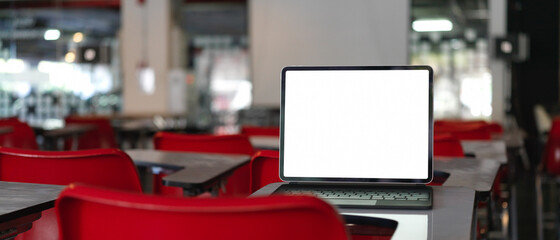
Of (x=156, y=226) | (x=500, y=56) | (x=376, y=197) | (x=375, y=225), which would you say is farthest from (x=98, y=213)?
(x=500, y=56)

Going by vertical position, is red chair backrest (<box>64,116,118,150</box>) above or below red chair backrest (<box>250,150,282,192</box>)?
below

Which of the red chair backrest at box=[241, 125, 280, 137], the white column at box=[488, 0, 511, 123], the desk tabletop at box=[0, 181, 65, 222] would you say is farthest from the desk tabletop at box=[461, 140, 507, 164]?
the white column at box=[488, 0, 511, 123]

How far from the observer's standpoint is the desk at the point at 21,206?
4.42 feet

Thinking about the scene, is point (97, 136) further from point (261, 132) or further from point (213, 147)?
point (213, 147)

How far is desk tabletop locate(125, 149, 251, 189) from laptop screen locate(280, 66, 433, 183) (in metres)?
0.47

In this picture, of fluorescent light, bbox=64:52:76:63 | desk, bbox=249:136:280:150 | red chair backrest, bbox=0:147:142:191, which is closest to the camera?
red chair backrest, bbox=0:147:142:191

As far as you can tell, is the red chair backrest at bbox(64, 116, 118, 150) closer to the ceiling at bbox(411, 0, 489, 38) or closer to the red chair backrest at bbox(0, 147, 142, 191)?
the ceiling at bbox(411, 0, 489, 38)

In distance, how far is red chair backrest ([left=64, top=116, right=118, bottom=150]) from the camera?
7.76m

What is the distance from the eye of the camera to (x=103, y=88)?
49.5ft

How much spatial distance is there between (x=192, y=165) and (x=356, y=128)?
97cm

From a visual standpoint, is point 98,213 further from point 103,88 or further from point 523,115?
point 103,88

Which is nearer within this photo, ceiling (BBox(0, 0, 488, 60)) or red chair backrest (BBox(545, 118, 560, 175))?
red chair backrest (BBox(545, 118, 560, 175))

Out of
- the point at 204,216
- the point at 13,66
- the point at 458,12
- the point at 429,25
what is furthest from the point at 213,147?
the point at 13,66

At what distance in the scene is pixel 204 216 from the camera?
0.86m
